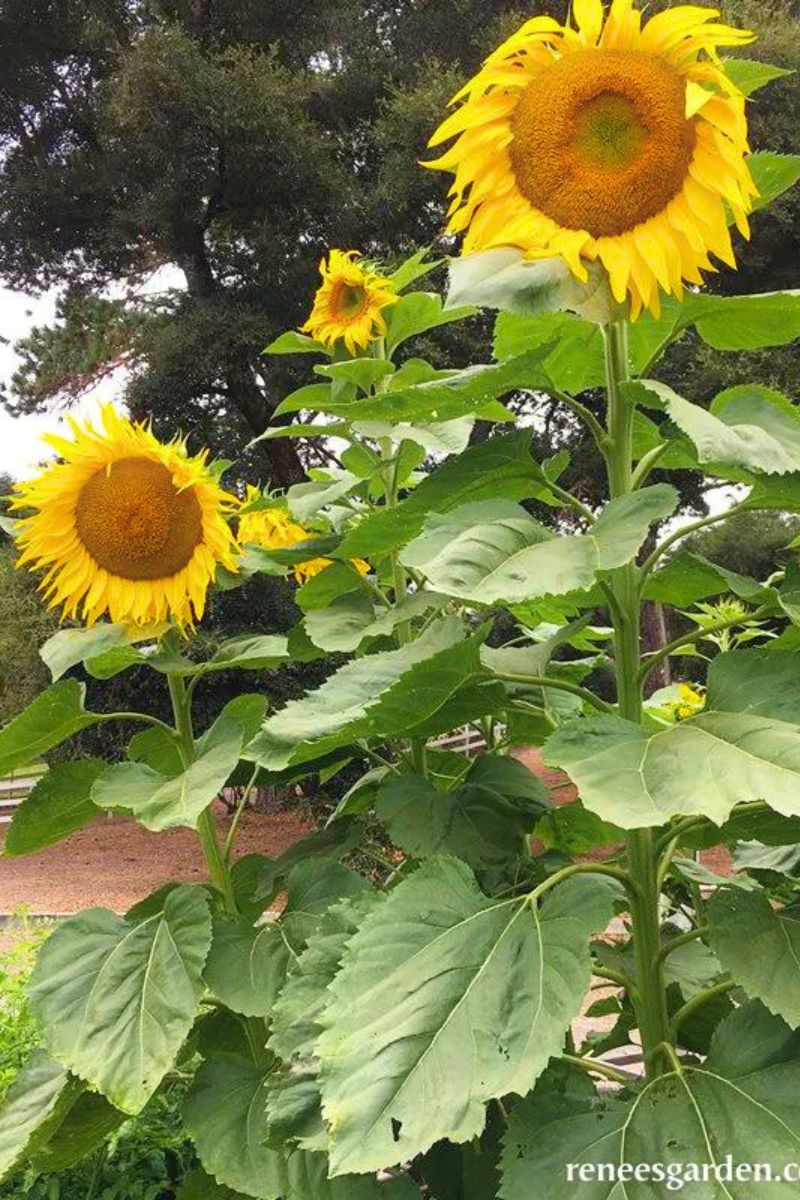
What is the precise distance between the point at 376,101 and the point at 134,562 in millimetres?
9012

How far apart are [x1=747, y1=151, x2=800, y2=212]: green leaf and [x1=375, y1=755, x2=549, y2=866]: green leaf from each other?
0.73 m

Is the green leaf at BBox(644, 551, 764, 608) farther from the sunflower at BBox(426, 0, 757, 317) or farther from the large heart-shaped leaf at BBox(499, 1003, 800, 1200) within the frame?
the large heart-shaped leaf at BBox(499, 1003, 800, 1200)

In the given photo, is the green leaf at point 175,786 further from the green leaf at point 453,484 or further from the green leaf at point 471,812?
the green leaf at point 453,484

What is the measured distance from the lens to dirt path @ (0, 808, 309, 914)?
8.43 metres

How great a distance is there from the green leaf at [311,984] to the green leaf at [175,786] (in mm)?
199

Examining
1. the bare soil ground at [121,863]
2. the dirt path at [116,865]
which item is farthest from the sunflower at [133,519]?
the dirt path at [116,865]

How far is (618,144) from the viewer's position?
3.29 feet

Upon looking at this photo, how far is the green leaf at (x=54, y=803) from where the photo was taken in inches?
61.5

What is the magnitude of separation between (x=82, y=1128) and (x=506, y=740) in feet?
2.69

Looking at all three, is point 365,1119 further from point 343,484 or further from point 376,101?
point 376,101

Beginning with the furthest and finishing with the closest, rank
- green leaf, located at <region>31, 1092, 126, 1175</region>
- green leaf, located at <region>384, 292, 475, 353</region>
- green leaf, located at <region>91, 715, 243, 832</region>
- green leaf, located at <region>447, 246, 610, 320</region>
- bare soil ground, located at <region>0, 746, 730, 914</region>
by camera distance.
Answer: bare soil ground, located at <region>0, 746, 730, 914</region> → green leaf, located at <region>384, 292, 475, 353</region> → green leaf, located at <region>31, 1092, 126, 1175</region> → green leaf, located at <region>91, 715, 243, 832</region> → green leaf, located at <region>447, 246, 610, 320</region>

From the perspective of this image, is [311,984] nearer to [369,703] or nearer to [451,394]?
[369,703]

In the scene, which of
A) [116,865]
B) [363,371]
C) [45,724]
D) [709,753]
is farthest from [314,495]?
[116,865]

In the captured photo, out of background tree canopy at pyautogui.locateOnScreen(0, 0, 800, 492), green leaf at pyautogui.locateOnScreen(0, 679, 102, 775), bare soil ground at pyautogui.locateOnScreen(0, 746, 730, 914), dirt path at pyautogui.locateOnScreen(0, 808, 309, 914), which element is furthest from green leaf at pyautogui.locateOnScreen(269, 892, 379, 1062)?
background tree canopy at pyautogui.locateOnScreen(0, 0, 800, 492)
